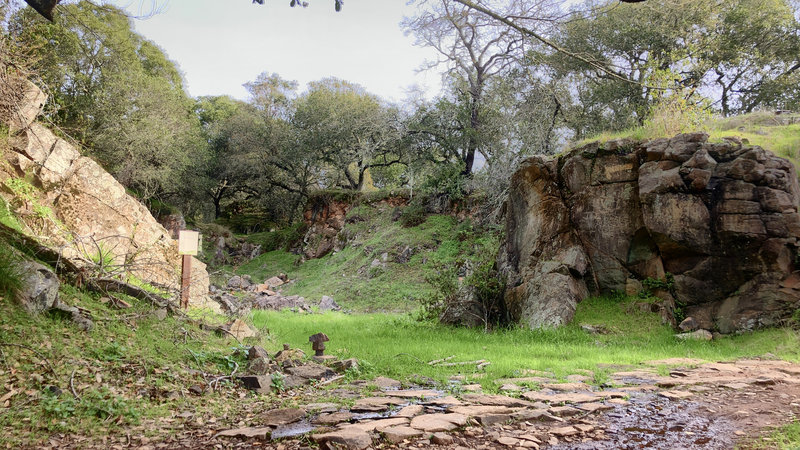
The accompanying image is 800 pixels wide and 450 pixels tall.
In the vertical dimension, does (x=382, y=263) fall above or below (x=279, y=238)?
below

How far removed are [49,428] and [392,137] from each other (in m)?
20.4

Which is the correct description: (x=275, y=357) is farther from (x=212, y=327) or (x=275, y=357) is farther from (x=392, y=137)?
(x=392, y=137)

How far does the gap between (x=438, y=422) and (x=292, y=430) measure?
3.26ft

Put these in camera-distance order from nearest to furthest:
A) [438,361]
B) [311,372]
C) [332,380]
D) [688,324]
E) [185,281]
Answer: [332,380], [311,372], [438,361], [185,281], [688,324]

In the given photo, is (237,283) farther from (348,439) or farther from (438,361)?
(348,439)

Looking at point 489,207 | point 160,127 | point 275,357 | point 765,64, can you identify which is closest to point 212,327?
point 275,357

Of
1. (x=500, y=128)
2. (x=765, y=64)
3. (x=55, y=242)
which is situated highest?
(x=765, y=64)

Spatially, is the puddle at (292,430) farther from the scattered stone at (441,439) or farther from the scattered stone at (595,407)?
the scattered stone at (595,407)

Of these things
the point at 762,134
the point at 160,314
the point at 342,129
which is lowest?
the point at 160,314

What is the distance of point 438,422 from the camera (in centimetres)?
331

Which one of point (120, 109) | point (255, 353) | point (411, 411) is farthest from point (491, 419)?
point (120, 109)

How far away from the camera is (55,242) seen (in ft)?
21.3

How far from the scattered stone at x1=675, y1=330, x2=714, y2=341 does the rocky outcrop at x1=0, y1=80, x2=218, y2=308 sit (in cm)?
765

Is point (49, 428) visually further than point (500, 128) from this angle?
No
